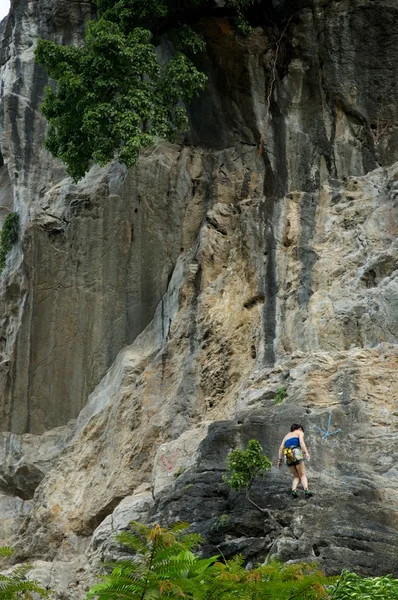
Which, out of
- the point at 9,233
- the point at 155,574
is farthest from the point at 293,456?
the point at 9,233

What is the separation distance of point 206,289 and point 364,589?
38.3ft

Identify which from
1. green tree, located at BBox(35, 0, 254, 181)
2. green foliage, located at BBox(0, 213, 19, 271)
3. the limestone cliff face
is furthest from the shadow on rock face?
green foliage, located at BBox(0, 213, 19, 271)

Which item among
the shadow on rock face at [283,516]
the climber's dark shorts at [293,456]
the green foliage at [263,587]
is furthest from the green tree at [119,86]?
the green foliage at [263,587]

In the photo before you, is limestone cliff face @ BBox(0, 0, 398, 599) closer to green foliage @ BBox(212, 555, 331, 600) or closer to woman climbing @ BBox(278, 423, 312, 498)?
woman climbing @ BBox(278, 423, 312, 498)

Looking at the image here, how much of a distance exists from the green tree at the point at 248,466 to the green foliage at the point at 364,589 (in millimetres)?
3465

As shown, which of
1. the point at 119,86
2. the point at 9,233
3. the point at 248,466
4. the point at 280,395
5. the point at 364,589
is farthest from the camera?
the point at 9,233

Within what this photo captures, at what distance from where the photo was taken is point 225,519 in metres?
15.9

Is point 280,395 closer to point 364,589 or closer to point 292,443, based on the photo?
point 292,443

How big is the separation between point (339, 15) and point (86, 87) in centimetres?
628

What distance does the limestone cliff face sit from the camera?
A: 18391 mm

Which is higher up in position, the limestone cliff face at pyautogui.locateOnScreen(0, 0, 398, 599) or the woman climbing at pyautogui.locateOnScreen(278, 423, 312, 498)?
the limestone cliff face at pyautogui.locateOnScreen(0, 0, 398, 599)

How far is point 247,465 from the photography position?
51.6 ft

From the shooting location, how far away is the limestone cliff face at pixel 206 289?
724 inches

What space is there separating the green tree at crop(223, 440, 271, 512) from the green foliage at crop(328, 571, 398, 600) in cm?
347
